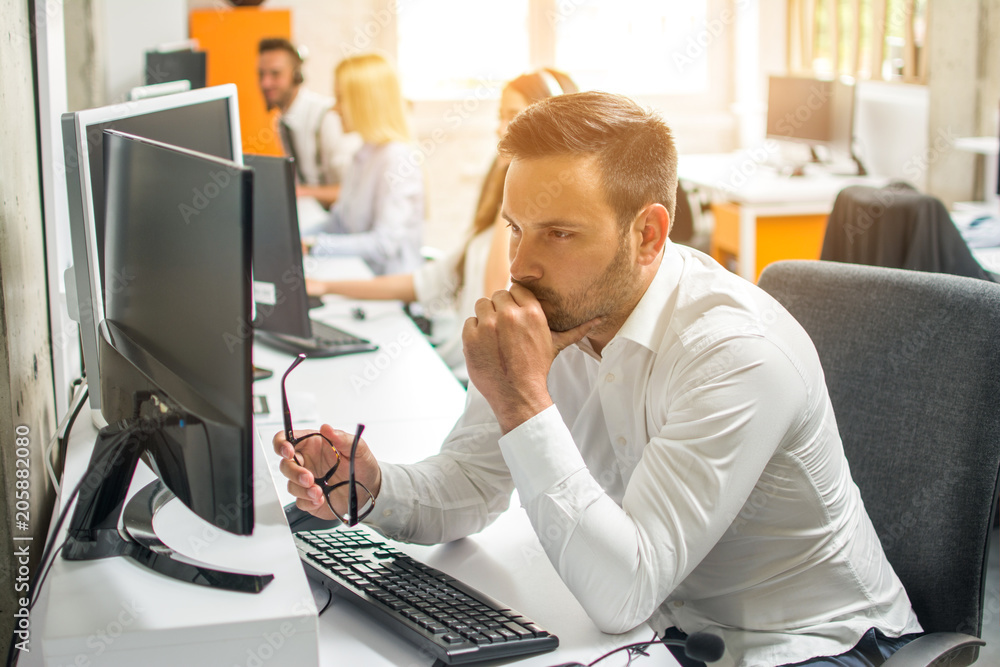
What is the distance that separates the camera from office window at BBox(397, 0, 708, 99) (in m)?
5.86

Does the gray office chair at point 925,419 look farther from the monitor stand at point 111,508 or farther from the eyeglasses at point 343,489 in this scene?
the monitor stand at point 111,508

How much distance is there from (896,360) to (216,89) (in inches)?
50.6

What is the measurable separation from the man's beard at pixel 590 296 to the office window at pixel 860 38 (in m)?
3.86

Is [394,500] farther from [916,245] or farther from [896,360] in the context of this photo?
[916,245]

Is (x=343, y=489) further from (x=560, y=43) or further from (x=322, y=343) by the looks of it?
(x=560, y=43)

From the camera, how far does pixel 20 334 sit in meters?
1.27

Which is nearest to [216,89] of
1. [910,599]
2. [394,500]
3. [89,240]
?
[89,240]

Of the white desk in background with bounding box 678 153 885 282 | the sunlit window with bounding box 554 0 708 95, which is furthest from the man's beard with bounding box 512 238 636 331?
the sunlit window with bounding box 554 0 708 95

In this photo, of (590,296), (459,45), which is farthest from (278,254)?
(459,45)

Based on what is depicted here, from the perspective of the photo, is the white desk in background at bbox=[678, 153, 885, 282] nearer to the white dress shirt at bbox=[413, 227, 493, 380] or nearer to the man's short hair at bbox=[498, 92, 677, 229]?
the white dress shirt at bbox=[413, 227, 493, 380]

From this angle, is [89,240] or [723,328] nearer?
[723,328]

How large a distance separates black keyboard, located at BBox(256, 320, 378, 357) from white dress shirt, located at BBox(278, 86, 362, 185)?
101 inches

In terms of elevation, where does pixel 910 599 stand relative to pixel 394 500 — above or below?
below

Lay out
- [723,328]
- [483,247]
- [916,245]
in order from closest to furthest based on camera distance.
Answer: [723,328], [483,247], [916,245]
